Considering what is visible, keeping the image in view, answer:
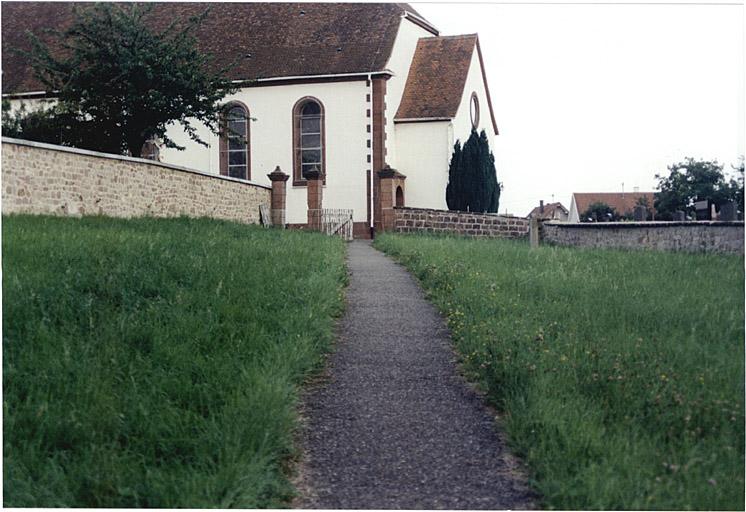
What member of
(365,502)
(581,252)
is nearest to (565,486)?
Answer: (365,502)

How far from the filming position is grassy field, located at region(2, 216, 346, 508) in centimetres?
478

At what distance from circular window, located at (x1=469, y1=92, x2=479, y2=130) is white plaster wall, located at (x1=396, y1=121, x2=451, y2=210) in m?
2.58

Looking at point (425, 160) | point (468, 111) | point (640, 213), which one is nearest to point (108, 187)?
point (640, 213)

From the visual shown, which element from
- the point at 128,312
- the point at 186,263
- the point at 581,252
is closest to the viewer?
the point at 128,312

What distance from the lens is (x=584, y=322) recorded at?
7.46 metres

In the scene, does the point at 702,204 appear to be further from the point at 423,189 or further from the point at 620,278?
the point at 423,189

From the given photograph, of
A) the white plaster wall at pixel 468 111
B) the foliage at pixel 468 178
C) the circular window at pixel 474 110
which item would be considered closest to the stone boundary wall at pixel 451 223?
the foliage at pixel 468 178

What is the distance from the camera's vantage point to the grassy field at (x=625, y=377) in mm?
4699

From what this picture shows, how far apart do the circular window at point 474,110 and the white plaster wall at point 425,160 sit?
258 centimetres

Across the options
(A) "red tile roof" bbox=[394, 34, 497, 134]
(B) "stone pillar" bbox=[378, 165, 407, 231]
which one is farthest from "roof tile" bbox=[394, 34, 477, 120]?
(B) "stone pillar" bbox=[378, 165, 407, 231]

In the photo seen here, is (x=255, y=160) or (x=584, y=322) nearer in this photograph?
(x=584, y=322)

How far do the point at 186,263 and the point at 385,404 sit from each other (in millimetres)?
3806

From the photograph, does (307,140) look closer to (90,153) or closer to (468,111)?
(468,111)

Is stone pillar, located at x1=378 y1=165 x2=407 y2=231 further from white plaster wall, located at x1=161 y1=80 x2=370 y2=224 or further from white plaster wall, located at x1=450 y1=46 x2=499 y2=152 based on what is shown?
white plaster wall, located at x1=450 y1=46 x2=499 y2=152
